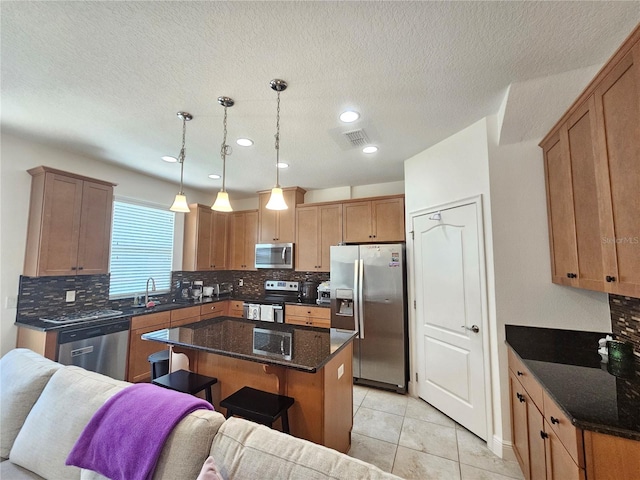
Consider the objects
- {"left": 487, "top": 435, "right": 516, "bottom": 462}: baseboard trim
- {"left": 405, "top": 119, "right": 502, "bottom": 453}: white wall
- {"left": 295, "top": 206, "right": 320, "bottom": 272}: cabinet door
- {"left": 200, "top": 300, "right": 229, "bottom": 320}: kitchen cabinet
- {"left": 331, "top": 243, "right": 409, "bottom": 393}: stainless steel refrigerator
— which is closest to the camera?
{"left": 487, "top": 435, "right": 516, "bottom": 462}: baseboard trim

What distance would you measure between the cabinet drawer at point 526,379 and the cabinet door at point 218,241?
14.1ft

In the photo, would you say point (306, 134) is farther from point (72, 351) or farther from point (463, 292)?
point (72, 351)

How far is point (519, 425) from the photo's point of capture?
192 cm

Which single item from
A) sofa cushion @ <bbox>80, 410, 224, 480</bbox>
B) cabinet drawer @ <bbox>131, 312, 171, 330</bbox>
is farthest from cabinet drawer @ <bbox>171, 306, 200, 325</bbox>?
sofa cushion @ <bbox>80, 410, 224, 480</bbox>

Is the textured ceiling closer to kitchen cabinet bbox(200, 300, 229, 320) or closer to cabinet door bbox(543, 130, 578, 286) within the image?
cabinet door bbox(543, 130, 578, 286)

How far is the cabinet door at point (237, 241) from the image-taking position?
4985 millimetres

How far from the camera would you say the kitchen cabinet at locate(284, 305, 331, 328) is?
3844 millimetres

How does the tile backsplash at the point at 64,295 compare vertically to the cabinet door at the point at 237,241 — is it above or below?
below

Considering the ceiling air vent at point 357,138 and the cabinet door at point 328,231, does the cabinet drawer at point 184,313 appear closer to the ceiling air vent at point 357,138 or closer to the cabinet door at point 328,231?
the cabinet door at point 328,231

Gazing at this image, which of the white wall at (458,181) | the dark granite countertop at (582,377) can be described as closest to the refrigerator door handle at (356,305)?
the white wall at (458,181)

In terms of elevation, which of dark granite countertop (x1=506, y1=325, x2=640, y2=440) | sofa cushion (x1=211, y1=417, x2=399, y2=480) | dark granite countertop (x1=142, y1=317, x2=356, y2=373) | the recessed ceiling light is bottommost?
sofa cushion (x1=211, y1=417, x2=399, y2=480)

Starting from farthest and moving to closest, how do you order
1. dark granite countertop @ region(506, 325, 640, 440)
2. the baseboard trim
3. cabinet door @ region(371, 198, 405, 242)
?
cabinet door @ region(371, 198, 405, 242), the baseboard trim, dark granite countertop @ region(506, 325, 640, 440)

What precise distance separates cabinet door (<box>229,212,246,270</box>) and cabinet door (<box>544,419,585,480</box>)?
4.40m

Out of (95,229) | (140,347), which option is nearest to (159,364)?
(140,347)
